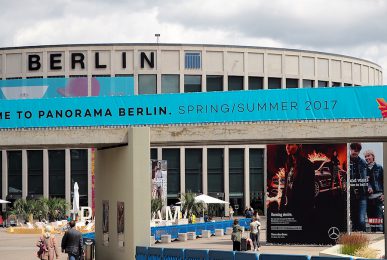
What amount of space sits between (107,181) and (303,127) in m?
6.79

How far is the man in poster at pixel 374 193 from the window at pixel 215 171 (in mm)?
40815

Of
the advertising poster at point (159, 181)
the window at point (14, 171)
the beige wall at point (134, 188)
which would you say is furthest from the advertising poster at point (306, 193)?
the window at point (14, 171)

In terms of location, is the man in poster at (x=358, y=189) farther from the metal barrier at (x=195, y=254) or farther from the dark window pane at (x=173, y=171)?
the dark window pane at (x=173, y=171)

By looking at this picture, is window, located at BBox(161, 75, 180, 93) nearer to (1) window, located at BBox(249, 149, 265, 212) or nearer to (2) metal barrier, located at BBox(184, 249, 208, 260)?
(1) window, located at BBox(249, 149, 265, 212)

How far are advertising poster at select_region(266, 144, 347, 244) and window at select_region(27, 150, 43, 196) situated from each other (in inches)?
1687

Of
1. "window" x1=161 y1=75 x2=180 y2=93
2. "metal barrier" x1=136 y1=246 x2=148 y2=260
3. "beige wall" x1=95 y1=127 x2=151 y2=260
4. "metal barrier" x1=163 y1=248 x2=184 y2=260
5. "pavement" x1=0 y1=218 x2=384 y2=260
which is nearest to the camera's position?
"metal barrier" x1=163 y1=248 x2=184 y2=260

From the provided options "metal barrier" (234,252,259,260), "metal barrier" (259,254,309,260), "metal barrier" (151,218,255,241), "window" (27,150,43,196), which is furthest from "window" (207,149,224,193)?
"metal barrier" (259,254,309,260)

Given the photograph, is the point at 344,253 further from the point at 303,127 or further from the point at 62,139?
the point at 62,139

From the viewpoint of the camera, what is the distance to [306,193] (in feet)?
122

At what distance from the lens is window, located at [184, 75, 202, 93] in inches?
3071

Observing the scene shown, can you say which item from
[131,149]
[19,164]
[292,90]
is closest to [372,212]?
[292,90]

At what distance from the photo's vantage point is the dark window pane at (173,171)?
77750mm

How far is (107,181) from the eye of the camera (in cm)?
2930

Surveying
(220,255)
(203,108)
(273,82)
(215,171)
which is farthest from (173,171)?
(220,255)
